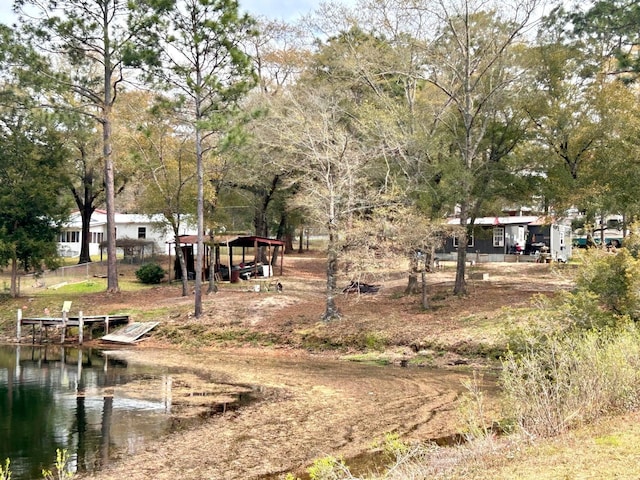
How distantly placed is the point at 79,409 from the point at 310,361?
8415 millimetres

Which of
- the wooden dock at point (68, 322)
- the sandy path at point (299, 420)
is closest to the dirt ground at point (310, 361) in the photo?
the sandy path at point (299, 420)

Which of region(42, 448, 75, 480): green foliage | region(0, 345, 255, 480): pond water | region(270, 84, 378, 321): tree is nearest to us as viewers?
region(42, 448, 75, 480): green foliage

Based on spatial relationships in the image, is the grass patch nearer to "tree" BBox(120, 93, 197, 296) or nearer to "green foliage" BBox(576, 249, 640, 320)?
"green foliage" BBox(576, 249, 640, 320)

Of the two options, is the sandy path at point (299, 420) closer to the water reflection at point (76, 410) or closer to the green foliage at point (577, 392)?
the water reflection at point (76, 410)

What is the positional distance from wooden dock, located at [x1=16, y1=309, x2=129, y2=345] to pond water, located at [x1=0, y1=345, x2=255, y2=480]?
11.0 feet

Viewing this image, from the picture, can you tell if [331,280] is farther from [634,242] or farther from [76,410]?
[634,242]

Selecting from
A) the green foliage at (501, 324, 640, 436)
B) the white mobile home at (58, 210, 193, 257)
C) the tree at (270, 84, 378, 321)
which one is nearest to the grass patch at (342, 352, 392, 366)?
the tree at (270, 84, 378, 321)

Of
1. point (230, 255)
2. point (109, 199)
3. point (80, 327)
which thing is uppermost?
point (109, 199)

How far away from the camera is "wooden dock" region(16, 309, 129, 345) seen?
87.5 feet

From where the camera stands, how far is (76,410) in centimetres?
1524

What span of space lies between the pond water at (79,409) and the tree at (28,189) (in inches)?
354

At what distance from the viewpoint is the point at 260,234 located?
133ft

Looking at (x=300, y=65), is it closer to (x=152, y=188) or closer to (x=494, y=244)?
(x=152, y=188)

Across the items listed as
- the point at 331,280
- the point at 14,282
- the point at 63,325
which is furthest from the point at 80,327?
the point at 331,280
